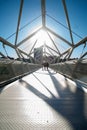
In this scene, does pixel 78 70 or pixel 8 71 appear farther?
pixel 8 71

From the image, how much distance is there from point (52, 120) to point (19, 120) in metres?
0.54

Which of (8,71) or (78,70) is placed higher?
(8,71)

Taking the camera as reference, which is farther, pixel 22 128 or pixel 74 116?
pixel 74 116

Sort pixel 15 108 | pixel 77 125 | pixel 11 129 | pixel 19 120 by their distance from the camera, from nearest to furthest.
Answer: pixel 11 129
pixel 77 125
pixel 19 120
pixel 15 108

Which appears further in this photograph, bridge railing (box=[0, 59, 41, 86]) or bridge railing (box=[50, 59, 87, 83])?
bridge railing (box=[0, 59, 41, 86])

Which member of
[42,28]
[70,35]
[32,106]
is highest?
[42,28]

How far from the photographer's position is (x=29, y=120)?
2174mm

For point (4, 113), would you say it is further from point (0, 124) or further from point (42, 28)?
point (42, 28)

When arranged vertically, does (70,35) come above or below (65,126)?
above

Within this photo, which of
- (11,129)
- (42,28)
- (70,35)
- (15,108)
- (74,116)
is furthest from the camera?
(42,28)

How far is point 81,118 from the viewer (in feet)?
7.34

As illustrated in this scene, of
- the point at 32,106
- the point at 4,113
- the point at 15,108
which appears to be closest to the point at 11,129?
the point at 4,113

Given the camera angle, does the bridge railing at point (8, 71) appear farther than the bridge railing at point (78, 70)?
Yes

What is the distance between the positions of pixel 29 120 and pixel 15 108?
0.65 meters
